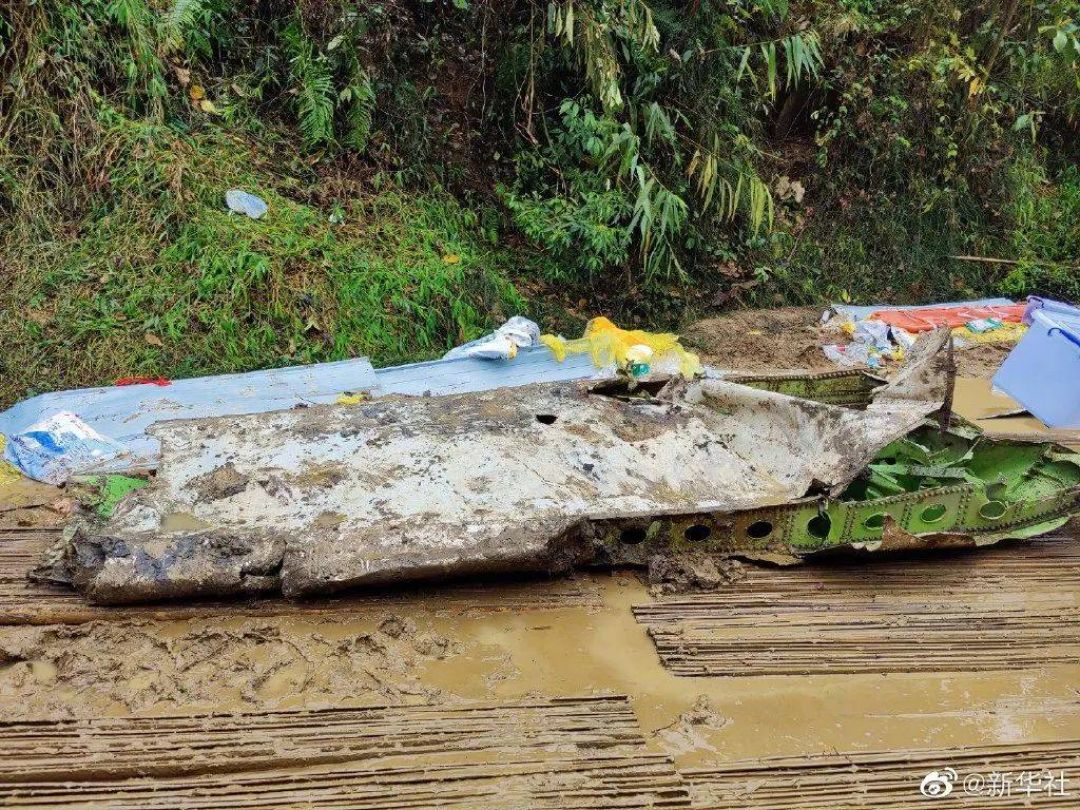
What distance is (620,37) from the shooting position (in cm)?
704

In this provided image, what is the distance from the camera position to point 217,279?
611 cm

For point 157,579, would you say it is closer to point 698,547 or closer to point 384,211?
point 698,547

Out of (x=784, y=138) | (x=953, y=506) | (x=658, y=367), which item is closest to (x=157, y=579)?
(x=953, y=506)

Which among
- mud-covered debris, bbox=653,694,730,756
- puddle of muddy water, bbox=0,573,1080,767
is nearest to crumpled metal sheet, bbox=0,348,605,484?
puddle of muddy water, bbox=0,573,1080,767

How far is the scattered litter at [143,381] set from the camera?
5.48 m

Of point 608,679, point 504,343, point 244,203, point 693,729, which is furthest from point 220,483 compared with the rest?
point 244,203

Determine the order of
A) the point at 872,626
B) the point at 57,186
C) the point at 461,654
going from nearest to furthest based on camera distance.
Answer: the point at 461,654
the point at 872,626
the point at 57,186

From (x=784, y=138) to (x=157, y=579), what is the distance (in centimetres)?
806

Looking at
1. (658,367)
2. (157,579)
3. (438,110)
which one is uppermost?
(438,110)
